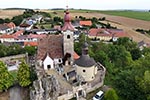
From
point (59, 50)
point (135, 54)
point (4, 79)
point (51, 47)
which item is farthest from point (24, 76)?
point (135, 54)

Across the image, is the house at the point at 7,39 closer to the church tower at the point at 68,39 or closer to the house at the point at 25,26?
the house at the point at 25,26

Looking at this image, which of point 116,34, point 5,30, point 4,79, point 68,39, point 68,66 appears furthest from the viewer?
point 5,30

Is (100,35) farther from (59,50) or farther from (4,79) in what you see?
(4,79)

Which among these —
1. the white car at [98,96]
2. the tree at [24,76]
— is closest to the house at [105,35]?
the tree at [24,76]

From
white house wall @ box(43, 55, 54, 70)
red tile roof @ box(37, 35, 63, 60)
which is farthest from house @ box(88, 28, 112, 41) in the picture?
white house wall @ box(43, 55, 54, 70)

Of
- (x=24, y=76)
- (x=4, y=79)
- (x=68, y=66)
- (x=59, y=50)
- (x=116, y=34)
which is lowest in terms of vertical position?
(x=116, y=34)
